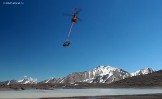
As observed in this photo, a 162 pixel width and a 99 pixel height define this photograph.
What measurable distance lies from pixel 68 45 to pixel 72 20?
4.82 metres

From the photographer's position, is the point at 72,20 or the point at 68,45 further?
the point at 68,45

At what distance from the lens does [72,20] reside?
142 feet

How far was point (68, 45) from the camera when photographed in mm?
46375
